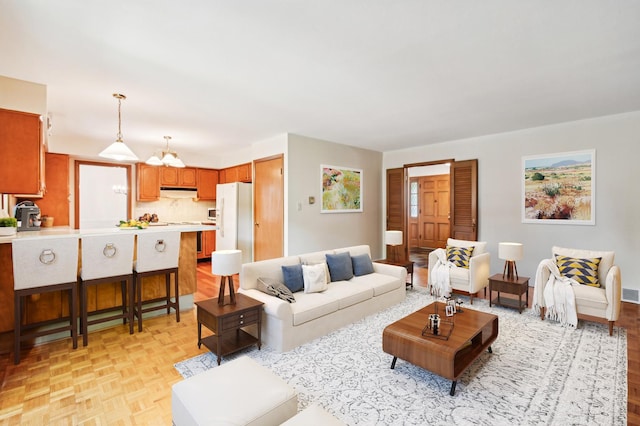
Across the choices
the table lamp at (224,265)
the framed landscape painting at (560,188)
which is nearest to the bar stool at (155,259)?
the table lamp at (224,265)

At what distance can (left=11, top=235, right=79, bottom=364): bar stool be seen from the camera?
261 centimetres

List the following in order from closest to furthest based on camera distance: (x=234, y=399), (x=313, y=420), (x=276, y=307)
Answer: (x=313, y=420) → (x=234, y=399) → (x=276, y=307)

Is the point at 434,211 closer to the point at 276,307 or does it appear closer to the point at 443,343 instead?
the point at 443,343

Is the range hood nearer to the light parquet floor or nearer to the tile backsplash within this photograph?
the tile backsplash

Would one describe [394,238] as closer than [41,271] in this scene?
No

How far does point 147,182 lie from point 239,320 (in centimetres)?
513

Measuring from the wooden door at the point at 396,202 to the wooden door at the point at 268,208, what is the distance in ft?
8.85

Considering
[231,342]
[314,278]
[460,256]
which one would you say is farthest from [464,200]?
[231,342]

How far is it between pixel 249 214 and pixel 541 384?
5.23 meters

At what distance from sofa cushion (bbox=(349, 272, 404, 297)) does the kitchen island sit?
2.18 metres

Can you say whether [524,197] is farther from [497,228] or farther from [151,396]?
[151,396]

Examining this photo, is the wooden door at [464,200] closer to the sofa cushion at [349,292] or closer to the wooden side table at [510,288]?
the wooden side table at [510,288]

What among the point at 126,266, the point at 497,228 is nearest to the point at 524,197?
the point at 497,228

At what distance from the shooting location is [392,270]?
427 cm
